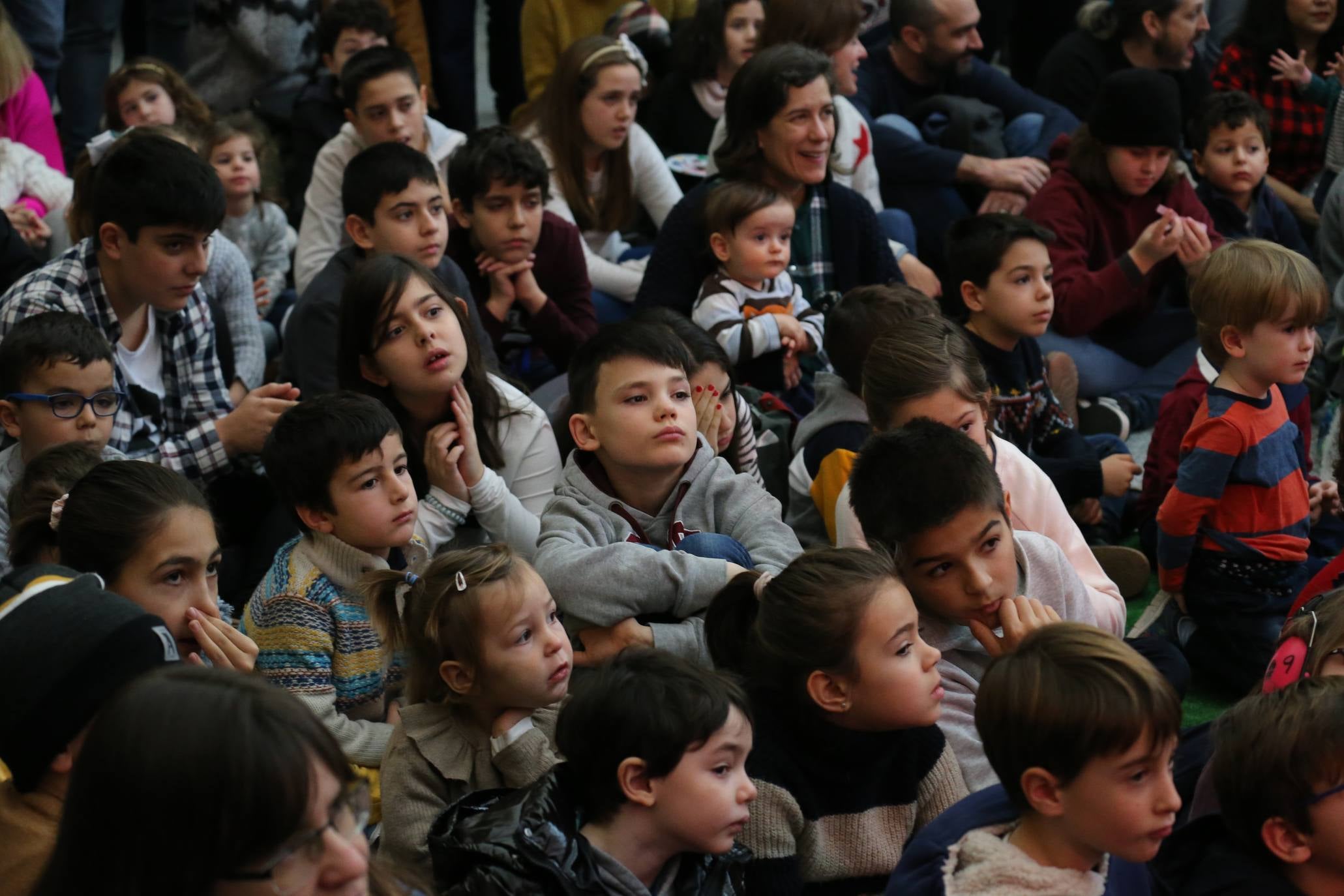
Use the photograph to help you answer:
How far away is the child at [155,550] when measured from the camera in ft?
7.43

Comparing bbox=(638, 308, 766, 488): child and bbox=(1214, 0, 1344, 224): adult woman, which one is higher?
bbox=(638, 308, 766, 488): child

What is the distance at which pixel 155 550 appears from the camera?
→ 2.29m

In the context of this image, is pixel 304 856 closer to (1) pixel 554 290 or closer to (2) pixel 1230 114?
(1) pixel 554 290

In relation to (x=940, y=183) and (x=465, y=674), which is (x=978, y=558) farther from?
(x=940, y=183)

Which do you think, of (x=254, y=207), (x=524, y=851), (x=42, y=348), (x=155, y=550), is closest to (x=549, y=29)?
(x=254, y=207)

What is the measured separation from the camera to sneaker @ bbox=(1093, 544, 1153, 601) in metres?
3.53

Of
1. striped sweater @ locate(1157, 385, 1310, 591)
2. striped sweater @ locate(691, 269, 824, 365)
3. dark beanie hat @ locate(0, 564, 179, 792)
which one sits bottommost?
striped sweater @ locate(1157, 385, 1310, 591)

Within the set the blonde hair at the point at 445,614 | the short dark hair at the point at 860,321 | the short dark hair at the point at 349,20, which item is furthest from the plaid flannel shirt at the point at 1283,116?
the blonde hair at the point at 445,614

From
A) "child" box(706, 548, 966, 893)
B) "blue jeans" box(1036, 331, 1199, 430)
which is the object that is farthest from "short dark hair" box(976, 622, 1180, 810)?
"blue jeans" box(1036, 331, 1199, 430)

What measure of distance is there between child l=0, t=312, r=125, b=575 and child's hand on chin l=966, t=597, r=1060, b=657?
163 centimetres

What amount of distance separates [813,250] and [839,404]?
0.90 metres

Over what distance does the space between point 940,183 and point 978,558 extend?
2879 mm

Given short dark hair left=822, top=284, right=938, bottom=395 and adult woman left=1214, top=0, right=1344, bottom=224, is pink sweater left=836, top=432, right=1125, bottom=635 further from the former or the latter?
adult woman left=1214, top=0, right=1344, bottom=224

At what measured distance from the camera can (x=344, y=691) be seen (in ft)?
8.27
